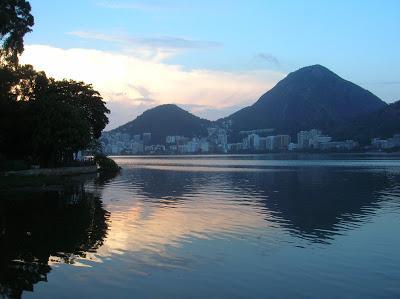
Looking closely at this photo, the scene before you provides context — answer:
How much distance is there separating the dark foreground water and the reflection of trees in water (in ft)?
0.16

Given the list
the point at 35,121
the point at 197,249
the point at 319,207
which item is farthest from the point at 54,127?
the point at 197,249

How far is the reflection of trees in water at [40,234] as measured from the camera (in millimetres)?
15383

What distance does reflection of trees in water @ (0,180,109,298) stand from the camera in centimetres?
1538

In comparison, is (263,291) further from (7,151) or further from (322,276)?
(7,151)

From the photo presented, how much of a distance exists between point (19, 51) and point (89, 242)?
23.3m

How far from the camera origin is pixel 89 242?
20469mm

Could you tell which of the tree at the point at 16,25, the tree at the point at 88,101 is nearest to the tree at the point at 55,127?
the tree at the point at 88,101

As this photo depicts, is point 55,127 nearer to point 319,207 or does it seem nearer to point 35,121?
point 35,121

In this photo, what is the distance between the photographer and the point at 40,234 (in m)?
22.0

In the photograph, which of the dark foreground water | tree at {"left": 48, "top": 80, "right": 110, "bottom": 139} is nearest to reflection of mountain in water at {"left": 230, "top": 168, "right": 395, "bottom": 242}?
the dark foreground water

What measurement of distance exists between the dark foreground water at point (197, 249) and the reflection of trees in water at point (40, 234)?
0.05 m

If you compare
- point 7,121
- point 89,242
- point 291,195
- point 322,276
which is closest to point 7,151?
point 7,121

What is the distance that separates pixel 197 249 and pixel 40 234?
7571mm

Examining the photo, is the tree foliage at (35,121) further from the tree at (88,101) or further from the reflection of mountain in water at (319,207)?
the reflection of mountain in water at (319,207)
